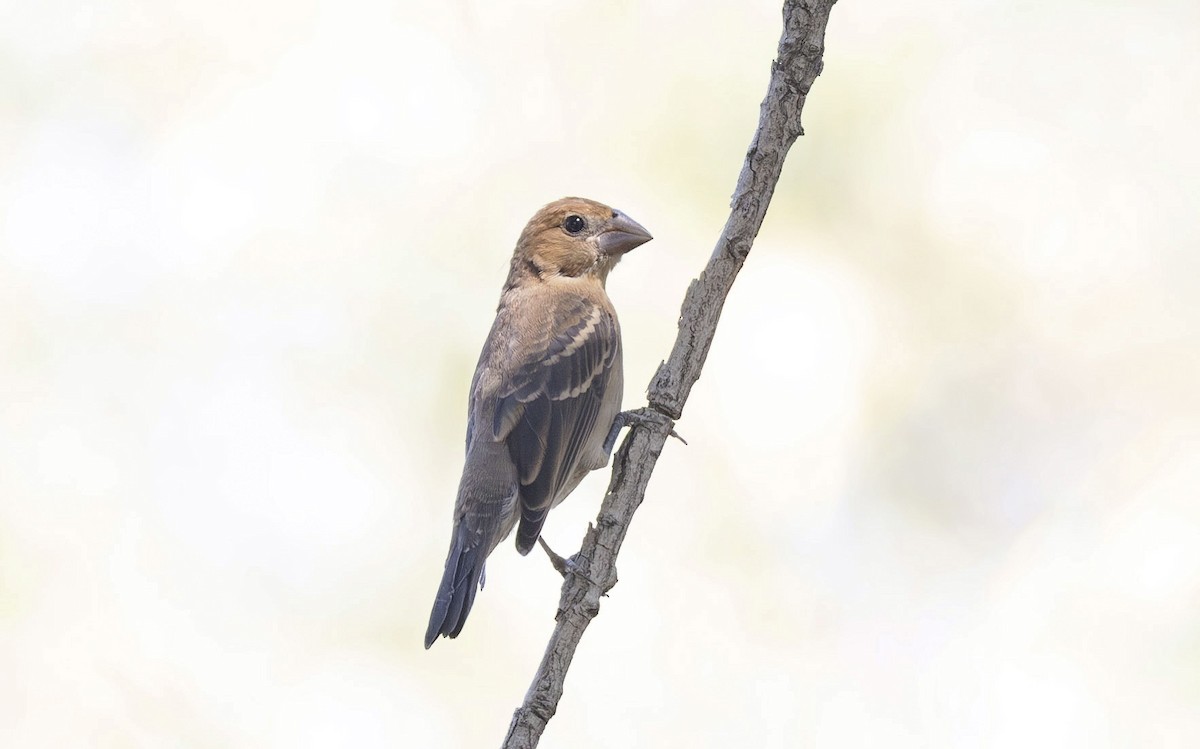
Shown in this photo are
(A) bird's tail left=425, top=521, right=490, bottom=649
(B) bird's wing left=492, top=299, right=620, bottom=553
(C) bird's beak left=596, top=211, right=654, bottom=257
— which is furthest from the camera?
(C) bird's beak left=596, top=211, right=654, bottom=257

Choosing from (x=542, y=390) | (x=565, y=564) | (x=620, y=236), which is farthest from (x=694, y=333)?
(x=620, y=236)

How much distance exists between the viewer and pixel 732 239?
3844 mm

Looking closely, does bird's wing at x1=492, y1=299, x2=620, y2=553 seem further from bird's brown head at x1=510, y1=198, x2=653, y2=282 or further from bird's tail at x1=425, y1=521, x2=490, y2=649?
bird's brown head at x1=510, y1=198, x2=653, y2=282

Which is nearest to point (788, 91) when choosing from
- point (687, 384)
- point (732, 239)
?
point (732, 239)

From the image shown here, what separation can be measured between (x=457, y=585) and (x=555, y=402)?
3.62ft

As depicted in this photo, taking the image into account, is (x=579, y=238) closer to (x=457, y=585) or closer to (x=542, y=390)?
(x=542, y=390)

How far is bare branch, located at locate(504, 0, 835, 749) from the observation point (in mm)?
3688

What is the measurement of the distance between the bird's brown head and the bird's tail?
5.39 feet

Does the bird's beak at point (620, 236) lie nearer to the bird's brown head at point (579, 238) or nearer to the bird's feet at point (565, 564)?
the bird's brown head at point (579, 238)

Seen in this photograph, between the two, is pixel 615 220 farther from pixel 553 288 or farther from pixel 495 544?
pixel 495 544

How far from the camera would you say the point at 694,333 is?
3922mm

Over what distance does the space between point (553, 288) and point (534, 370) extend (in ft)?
1.95

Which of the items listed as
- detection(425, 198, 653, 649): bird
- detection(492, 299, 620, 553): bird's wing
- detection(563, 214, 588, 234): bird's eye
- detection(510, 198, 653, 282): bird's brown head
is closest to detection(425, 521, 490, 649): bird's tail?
detection(425, 198, 653, 649): bird

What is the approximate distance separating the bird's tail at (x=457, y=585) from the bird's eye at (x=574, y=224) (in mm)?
1782
